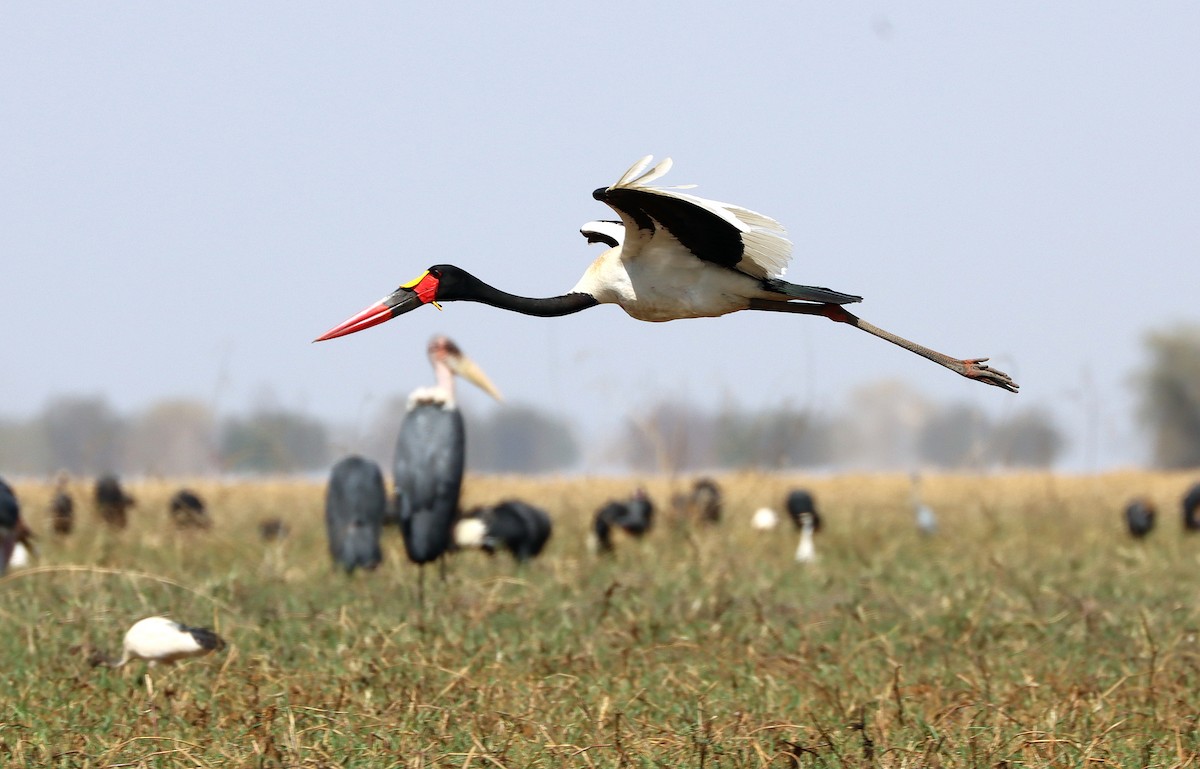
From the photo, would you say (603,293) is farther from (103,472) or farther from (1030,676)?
(103,472)

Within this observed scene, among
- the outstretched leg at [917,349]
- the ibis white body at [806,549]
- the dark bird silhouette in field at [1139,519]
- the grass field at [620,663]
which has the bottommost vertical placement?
the grass field at [620,663]

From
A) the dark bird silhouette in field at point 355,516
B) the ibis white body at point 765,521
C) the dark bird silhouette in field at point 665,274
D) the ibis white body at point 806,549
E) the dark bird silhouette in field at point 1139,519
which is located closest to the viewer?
the dark bird silhouette in field at point 665,274

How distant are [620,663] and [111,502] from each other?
702 cm

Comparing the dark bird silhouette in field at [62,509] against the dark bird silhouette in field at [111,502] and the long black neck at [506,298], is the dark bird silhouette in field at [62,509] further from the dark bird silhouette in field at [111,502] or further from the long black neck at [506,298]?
the long black neck at [506,298]

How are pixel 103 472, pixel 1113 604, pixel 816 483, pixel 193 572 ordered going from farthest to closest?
pixel 816 483 < pixel 103 472 < pixel 193 572 < pixel 1113 604

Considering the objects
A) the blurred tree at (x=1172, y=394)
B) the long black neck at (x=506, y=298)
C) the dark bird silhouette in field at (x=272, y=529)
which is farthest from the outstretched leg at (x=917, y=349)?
the blurred tree at (x=1172, y=394)

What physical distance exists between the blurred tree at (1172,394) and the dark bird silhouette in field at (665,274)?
1442 inches

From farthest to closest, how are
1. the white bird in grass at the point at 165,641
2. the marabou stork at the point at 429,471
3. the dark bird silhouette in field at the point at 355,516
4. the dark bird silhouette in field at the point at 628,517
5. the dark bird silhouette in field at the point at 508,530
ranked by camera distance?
the dark bird silhouette in field at the point at 628,517 < the dark bird silhouette in field at the point at 508,530 < the dark bird silhouette in field at the point at 355,516 < the marabou stork at the point at 429,471 < the white bird in grass at the point at 165,641

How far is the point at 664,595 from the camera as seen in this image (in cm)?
764

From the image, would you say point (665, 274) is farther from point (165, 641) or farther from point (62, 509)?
point (62, 509)

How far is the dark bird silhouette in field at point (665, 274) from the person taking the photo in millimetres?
4027

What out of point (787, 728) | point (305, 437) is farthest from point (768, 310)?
point (305, 437)

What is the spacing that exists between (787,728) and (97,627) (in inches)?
126

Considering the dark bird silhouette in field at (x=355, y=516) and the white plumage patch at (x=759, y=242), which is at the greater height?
the white plumage patch at (x=759, y=242)
